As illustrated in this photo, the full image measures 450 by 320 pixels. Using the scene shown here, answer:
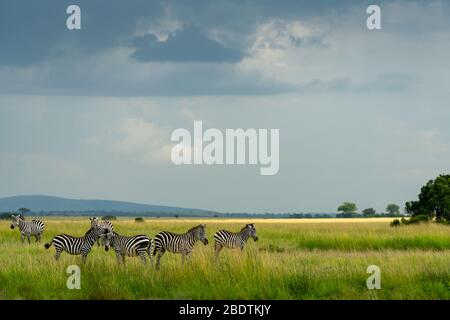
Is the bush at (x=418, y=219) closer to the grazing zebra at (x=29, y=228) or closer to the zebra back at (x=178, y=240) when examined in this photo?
the grazing zebra at (x=29, y=228)

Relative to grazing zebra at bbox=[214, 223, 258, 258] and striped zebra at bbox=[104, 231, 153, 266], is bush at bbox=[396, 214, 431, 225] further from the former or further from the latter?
striped zebra at bbox=[104, 231, 153, 266]

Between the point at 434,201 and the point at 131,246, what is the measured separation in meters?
33.1

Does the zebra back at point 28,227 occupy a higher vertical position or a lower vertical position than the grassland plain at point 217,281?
higher

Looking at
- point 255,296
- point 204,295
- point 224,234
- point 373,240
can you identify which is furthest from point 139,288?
point 373,240

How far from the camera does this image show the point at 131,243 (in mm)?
16797

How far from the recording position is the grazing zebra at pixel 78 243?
18250 millimetres

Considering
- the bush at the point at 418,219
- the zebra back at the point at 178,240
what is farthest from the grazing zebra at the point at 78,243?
the bush at the point at 418,219

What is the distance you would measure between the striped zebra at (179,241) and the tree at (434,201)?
3071 cm

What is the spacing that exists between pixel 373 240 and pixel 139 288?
15313 millimetres

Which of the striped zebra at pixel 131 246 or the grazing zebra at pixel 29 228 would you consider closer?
the striped zebra at pixel 131 246

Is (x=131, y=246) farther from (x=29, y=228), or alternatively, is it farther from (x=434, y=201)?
(x=434, y=201)

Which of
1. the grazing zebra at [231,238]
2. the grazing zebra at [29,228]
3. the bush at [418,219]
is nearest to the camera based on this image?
the grazing zebra at [231,238]
